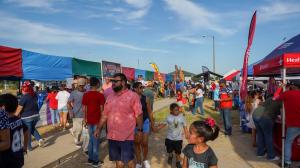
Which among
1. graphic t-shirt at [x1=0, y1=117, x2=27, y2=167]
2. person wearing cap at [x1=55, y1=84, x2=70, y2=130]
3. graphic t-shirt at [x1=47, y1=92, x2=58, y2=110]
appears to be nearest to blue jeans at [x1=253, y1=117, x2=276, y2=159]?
graphic t-shirt at [x1=0, y1=117, x2=27, y2=167]

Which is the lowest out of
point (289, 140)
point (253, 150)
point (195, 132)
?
point (253, 150)

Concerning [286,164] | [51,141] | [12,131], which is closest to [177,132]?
[286,164]

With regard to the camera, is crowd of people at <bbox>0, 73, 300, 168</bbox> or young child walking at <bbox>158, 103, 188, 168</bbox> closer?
crowd of people at <bbox>0, 73, 300, 168</bbox>

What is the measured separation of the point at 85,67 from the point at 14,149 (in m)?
11.7

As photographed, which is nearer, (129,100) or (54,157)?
(129,100)

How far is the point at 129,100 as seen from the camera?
545 centimetres

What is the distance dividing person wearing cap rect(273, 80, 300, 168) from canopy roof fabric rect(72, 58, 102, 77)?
9.05 meters

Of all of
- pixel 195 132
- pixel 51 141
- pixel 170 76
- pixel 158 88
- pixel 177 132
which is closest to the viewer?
pixel 195 132

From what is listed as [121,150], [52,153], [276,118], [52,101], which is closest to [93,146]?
[52,153]

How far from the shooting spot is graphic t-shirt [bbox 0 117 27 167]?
3.85 m

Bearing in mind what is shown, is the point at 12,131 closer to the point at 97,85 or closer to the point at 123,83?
the point at 123,83

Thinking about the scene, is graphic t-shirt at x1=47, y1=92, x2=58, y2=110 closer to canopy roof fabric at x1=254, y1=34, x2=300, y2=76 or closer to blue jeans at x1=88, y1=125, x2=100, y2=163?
blue jeans at x1=88, y1=125, x2=100, y2=163

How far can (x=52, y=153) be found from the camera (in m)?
8.70

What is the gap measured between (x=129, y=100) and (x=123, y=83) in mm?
308
